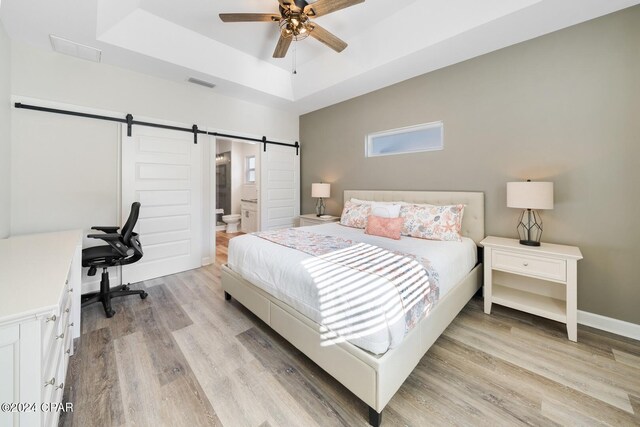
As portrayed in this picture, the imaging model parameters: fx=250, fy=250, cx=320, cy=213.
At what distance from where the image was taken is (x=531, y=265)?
7.36ft

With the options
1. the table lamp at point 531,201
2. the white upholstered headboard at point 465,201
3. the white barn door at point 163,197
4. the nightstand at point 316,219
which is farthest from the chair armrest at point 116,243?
the table lamp at point 531,201

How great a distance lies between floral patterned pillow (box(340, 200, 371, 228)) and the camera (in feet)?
11.2

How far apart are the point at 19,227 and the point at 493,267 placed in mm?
4787

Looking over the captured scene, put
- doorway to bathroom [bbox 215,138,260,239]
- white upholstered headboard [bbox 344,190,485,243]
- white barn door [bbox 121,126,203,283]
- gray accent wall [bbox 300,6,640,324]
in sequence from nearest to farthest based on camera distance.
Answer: gray accent wall [bbox 300,6,640,324] → white upholstered headboard [bbox 344,190,485,243] → white barn door [bbox 121,126,203,283] → doorway to bathroom [bbox 215,138,260,239]

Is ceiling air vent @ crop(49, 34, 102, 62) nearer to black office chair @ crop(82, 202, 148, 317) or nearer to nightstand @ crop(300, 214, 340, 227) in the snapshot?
black office chair @ crop(82, 202, 148, 317)

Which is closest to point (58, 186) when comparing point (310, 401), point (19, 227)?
point (19, 227)

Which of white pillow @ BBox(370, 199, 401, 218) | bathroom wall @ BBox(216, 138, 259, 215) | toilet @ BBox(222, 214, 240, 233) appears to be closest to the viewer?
white pillow @ BBox(370, 199, 401, 218)

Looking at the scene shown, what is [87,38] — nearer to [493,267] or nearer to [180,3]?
[180,3]

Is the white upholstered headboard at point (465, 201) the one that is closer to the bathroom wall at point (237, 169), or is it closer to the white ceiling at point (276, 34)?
the white ceiling at point (276, 34)

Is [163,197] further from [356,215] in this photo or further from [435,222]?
[435,222]

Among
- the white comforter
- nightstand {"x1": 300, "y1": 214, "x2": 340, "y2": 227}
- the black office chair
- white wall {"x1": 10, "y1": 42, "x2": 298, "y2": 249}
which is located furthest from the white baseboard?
white wall {"x1": 10, "y1": 42, "x2": 298, "y2": 249}

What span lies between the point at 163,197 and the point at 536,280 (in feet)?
15.1

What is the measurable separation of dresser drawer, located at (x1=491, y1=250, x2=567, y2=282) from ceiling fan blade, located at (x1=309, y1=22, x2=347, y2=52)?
2612mm

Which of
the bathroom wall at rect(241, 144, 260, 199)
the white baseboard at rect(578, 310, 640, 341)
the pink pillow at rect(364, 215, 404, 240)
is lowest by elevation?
the white baseboard at rect(578, 310, 640, 341)
